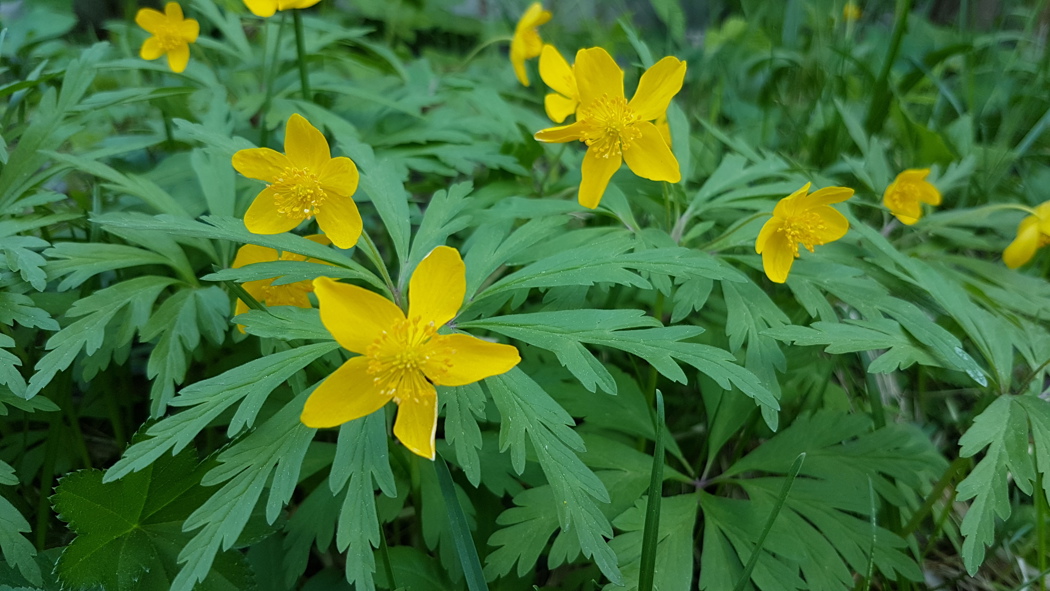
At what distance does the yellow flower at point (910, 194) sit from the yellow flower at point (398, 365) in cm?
143

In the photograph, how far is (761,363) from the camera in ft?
4.25

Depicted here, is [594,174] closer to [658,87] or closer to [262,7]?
[658,87]

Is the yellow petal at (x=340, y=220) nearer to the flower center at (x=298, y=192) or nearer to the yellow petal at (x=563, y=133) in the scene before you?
the flower center at (x=298, y=192)

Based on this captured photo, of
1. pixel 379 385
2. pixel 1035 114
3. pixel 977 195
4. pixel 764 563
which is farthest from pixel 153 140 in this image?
pixel 1035 114

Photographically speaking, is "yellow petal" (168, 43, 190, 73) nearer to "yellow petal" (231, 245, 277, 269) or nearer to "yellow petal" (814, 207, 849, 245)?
"yellow petal" (231, 245, 277, 269)

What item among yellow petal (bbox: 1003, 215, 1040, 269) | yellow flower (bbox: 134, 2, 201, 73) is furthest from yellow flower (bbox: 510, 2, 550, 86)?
Result: yellow petal (bbox: 1003, 215, 1040, 269)

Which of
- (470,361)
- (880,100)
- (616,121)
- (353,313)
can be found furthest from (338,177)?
(880,100)

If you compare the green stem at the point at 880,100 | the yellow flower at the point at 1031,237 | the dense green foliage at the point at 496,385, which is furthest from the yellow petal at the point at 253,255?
the green stem at the point at 880,100

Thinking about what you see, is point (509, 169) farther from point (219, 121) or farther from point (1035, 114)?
point (1035, 114)

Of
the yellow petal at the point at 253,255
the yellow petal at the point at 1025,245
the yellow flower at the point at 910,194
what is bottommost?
the yellow petal at the point at 1025,245

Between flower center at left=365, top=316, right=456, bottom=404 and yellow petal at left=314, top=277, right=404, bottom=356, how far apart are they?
0.02 meters

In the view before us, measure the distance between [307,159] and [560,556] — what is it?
0.92 meters

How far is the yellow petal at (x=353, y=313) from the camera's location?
0.90 meters

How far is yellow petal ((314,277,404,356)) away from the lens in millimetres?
896
